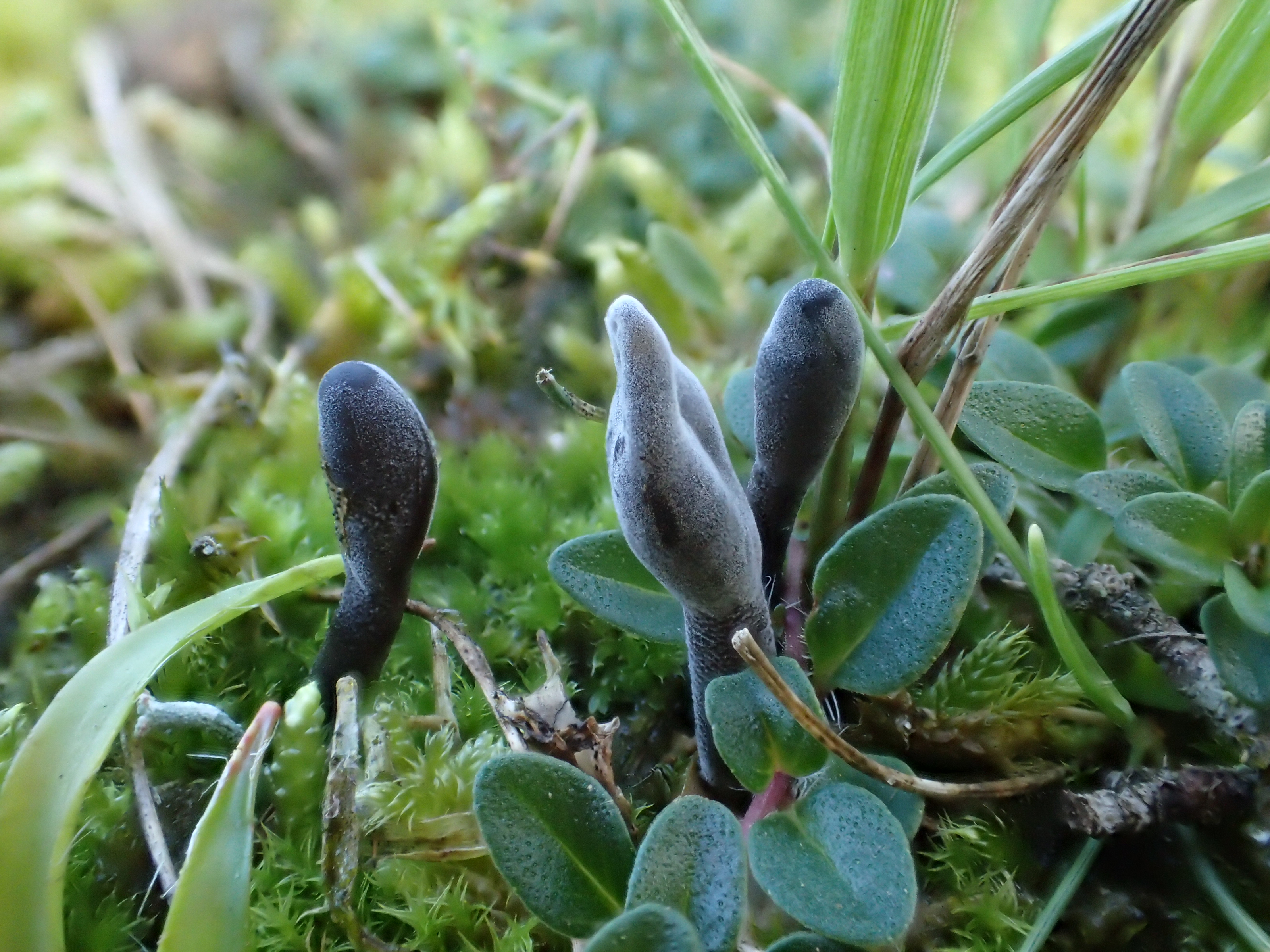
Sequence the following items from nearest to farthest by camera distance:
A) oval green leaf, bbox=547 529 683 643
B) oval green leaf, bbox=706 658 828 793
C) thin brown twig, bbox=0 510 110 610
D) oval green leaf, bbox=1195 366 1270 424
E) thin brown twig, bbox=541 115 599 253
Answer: oval green leaf, bbox=706 658 828 793 → oval green leaf, bbox=547 529 683 643 → oval green leaf, bbox=1195 366 1270 424 → thin brown twig, bbox=0 510 110 610 → thin brown twig, bbox=541 115 599 253

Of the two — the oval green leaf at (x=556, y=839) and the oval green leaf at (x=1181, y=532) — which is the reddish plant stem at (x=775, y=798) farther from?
the oval green leaf at (x=1181, y=532)

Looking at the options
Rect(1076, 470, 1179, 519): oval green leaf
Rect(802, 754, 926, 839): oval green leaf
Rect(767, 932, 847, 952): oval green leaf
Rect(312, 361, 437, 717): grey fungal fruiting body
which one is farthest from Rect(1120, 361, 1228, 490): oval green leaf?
Rect(312, 361, 437, 717): grey fungal fruiting body

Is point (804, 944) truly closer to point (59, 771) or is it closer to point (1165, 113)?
point (59, 771)

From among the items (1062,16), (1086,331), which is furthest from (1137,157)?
(1086,331)

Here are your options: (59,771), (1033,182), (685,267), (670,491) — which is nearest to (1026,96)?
(1033,182)

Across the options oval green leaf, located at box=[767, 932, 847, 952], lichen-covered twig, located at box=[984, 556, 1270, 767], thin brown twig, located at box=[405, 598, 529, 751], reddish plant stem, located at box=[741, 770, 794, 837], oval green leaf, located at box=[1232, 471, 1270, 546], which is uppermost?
oval green leaf, located at box=[1232, 471, 1270, 546]

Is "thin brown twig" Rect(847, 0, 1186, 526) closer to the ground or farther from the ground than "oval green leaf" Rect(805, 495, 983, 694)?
farther from the ground

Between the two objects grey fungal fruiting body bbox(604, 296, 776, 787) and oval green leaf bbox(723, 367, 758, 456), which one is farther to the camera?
oval green leaf bbox(723, 367, 758, 456)

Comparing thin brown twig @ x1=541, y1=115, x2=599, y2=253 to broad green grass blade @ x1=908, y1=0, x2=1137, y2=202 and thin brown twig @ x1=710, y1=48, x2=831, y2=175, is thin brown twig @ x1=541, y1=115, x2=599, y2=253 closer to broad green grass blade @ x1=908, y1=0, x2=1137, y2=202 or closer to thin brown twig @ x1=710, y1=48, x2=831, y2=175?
thin brown twig @ x1=710, y1=48, x2=831, y2=175
